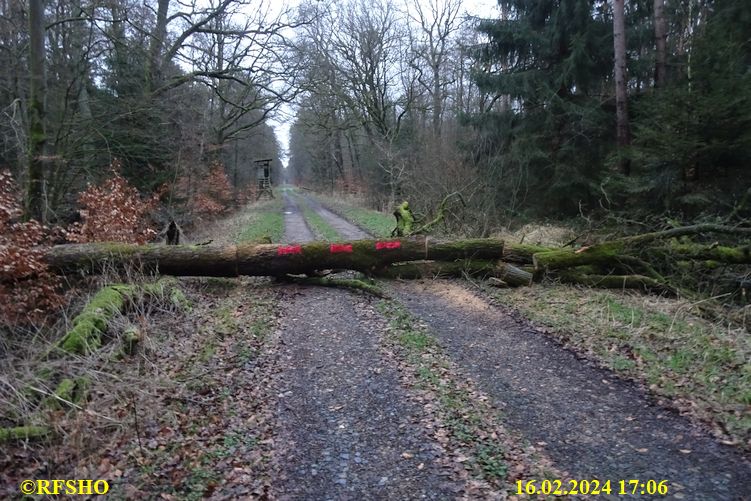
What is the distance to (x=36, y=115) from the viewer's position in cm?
1015

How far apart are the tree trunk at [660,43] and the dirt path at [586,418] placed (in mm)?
11885

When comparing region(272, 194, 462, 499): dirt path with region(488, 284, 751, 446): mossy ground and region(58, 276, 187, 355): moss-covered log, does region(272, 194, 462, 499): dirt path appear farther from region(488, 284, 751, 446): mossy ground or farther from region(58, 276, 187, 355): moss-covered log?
region(488, 284, 751, 446): mossy ground

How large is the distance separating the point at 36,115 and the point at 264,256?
6161 millimetres

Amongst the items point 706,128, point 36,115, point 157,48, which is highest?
point 157,48

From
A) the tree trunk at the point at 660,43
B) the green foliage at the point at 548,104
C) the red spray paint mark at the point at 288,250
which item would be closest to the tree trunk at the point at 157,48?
the red spray paint mark at the point at 288,250

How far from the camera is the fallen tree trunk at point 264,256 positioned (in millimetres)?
8523

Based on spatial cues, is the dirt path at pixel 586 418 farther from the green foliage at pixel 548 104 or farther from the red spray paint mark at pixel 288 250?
the green foliage at pixel 548 104

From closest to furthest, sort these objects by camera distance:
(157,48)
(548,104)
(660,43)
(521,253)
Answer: (521,253), (660,43), (548,104), (157,48)

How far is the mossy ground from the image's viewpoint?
169 inches

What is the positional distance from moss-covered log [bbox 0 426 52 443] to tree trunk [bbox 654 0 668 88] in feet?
53.9

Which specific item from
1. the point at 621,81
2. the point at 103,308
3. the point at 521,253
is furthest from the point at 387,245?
the point at 621,81

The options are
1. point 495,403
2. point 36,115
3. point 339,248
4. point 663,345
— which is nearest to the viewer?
point 495,403

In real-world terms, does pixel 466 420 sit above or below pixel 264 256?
below

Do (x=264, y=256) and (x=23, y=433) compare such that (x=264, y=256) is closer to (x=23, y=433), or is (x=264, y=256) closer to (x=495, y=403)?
(x=23, y=433)
